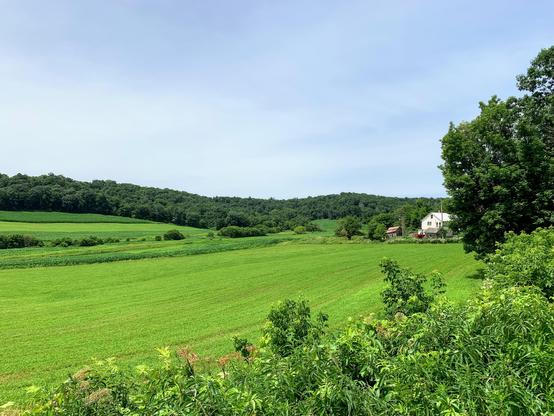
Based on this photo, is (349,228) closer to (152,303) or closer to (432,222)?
(432,222)

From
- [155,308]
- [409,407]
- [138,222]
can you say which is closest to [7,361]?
[155,308]

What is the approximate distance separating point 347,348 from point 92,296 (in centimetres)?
2952

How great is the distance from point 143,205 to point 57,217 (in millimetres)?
25587

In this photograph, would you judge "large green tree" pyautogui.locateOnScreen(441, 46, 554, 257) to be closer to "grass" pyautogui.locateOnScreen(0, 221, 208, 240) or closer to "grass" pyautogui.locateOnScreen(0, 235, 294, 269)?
"grass" pyautogui.locateOnScreen(0, 235, 294, 269)

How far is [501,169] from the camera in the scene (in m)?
23.4

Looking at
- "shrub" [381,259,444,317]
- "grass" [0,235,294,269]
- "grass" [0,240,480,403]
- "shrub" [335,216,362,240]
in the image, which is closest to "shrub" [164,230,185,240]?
"grass" [0,235,294,269]

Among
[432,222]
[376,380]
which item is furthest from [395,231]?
[376,380]

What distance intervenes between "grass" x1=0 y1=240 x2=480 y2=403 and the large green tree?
431cm

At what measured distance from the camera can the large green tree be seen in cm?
2348

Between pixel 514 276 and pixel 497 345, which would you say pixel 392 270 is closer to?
pixel 514 276

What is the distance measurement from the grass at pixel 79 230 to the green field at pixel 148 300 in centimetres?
2985

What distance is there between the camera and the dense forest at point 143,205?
350ft

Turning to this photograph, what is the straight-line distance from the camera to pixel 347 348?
383 centimetres

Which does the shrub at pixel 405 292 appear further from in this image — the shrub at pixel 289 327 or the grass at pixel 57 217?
the grass at pixel 57 217
